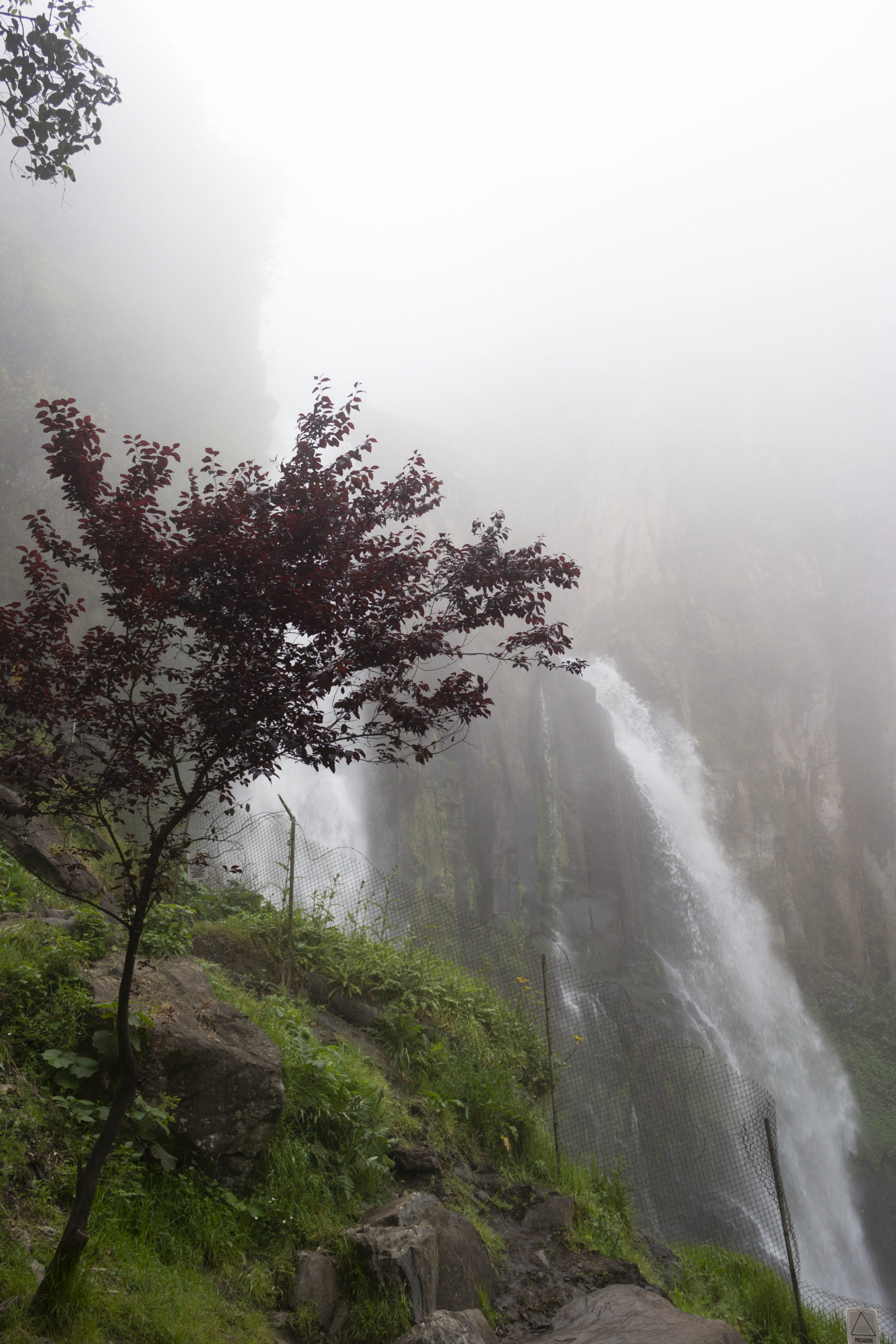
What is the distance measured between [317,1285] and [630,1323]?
172 cm

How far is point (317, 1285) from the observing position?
365 cm

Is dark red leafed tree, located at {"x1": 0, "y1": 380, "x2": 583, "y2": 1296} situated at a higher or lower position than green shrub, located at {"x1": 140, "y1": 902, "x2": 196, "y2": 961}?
higher

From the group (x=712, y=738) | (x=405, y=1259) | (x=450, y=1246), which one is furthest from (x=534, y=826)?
(x=405, y=1259)

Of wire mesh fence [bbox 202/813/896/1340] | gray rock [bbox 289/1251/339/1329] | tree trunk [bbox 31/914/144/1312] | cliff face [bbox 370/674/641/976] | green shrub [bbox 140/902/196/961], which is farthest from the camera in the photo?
cliff face [bbox 370/674/641/976]

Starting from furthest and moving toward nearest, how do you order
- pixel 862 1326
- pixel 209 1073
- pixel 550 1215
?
pixel 550 1215
pixel 209 1073
pixel 862 1326

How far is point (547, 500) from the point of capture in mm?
33875

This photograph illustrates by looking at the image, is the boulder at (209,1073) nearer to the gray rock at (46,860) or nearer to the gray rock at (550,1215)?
the gray rock at (46,860)

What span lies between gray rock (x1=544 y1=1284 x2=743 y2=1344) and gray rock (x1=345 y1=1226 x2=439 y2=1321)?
75 cm

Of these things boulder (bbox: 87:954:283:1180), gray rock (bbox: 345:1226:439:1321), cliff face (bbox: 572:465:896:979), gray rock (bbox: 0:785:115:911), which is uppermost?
cliff face (bbox: 572:465:896:979)

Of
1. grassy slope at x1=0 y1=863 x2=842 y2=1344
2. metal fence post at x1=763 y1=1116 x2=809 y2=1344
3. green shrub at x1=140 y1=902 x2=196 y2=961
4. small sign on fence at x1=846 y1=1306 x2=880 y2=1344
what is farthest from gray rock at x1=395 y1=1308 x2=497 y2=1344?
metal fence post at x1=763 y1=1116 x2=809 y2=1344

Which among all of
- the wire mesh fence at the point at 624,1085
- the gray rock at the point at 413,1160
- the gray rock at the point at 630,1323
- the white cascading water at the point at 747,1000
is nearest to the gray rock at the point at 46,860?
the wire mesh fence at the point at 624,1085

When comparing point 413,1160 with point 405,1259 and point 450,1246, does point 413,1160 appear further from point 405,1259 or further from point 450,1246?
point 405,1259

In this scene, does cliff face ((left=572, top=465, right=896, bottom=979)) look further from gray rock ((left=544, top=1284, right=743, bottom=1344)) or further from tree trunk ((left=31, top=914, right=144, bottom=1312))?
tree trunk ((left=31, top=914, right=144, bottom=1312))

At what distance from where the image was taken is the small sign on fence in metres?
3.76
